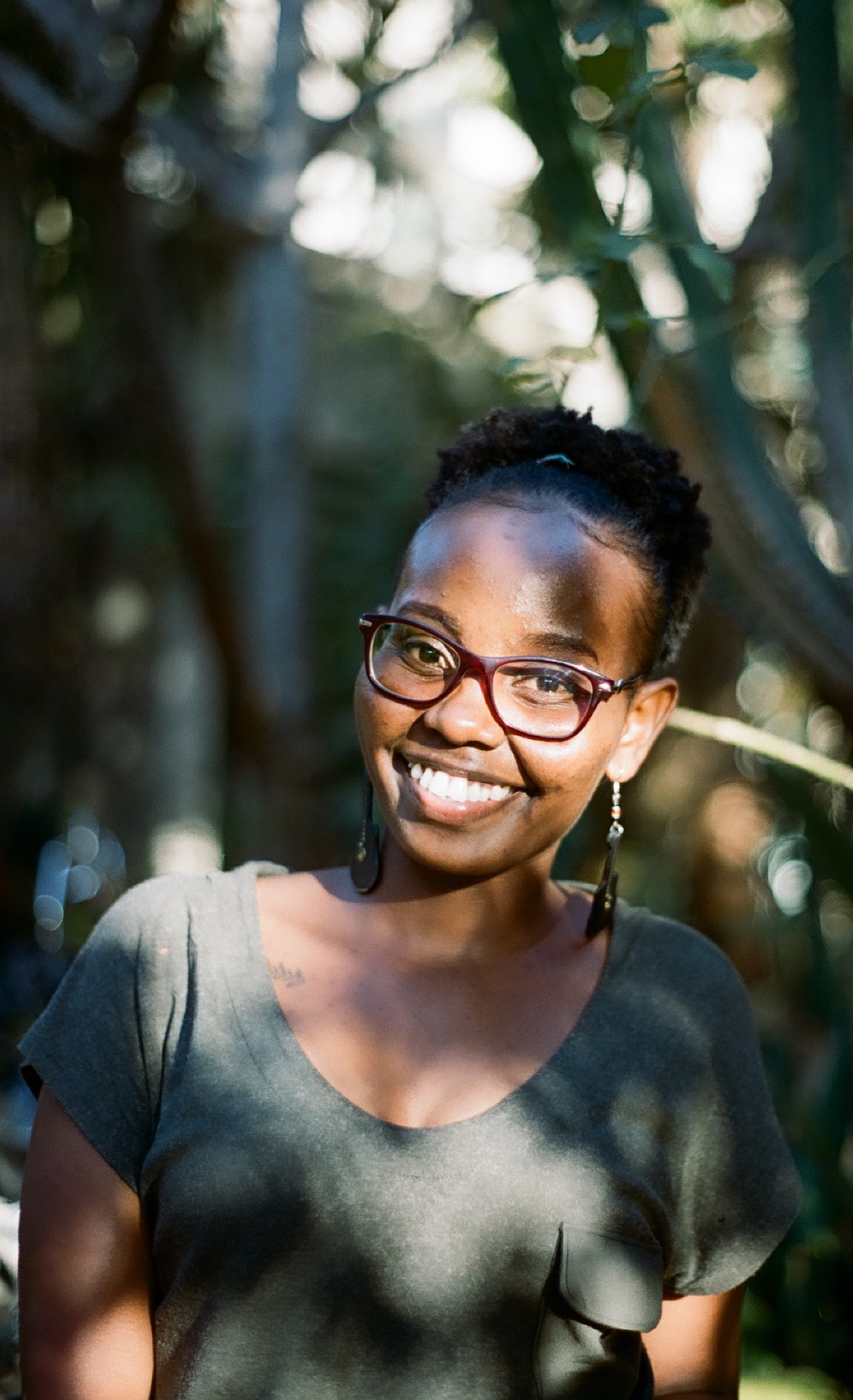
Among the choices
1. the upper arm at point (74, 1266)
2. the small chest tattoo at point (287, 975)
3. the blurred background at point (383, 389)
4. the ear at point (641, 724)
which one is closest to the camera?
the upper arm at point (74, 1266)

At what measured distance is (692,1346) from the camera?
1590mm

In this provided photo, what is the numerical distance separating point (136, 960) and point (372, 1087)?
0.94 feet

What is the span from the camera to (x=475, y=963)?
62.5 inches

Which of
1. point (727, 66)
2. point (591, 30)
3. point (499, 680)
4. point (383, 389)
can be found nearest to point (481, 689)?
point (499, 680)

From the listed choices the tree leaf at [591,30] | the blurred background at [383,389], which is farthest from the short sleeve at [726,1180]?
the tree leaf at [591,30]

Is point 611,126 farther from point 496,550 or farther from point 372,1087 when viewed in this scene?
point 372,1087

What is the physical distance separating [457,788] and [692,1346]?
2.39 feet

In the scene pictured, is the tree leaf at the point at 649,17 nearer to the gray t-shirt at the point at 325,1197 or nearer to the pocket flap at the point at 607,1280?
the gray t-shirt at the point at 325,1197

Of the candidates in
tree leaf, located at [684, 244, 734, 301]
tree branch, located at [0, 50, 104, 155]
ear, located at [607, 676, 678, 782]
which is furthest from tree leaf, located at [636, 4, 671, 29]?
tree branch, located at [0, 50, 104, 155]

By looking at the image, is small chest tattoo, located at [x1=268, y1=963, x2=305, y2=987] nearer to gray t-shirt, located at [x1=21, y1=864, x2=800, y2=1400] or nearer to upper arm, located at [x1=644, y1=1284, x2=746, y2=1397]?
gray t-shirt, located at [x1=21, y1=864, x2=800, y2=1400]

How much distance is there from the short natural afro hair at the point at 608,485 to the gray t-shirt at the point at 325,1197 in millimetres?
550

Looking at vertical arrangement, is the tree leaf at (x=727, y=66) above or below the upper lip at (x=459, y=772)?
above

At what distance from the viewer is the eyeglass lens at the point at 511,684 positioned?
4.75 feet

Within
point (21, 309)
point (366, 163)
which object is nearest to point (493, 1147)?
point (21, 309)
